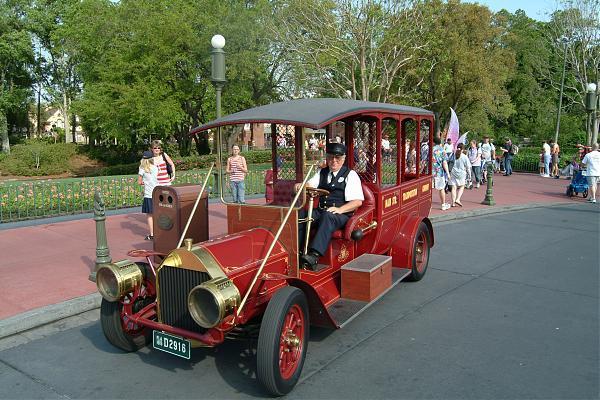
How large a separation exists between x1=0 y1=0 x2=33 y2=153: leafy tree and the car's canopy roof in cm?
4159

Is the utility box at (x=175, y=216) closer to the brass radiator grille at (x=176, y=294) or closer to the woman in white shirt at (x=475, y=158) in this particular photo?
the brass radiator grille at (x=176, y=294)

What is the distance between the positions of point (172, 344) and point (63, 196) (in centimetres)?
818

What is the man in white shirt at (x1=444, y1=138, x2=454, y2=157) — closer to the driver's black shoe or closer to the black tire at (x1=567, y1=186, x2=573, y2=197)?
the black tire at (x1=567, y1=186, x2=573, y2=197)

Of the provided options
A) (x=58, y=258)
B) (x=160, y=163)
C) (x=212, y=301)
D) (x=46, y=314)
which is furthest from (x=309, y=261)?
(x=58, y=258)

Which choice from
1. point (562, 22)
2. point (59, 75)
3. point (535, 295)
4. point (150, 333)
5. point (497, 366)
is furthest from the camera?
point (59, 75)

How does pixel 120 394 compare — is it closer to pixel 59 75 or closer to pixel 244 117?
pixel 244 117

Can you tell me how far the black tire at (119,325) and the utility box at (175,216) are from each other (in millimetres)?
734

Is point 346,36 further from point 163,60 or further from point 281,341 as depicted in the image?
point 281,341

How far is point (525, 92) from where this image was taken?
42531 mm

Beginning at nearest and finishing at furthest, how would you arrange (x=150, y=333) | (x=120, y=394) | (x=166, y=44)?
(x=120, y=394) → (x=150, y=333) → (x=166, y=44)

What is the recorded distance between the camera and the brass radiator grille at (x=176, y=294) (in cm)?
386

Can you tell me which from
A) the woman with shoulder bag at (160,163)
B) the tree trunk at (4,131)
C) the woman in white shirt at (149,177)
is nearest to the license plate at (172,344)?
the woman in white shirt at (149,177)

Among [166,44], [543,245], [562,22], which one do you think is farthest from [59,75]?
[543,245]

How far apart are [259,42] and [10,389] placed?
77.4 feet
